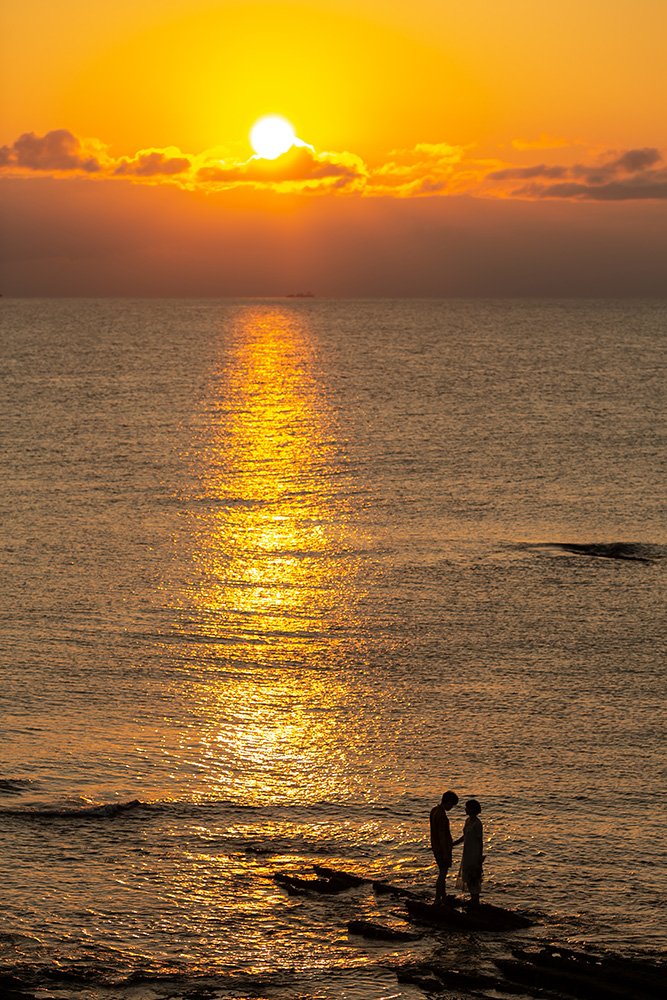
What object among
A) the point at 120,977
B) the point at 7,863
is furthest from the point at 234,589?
the point at 120,977

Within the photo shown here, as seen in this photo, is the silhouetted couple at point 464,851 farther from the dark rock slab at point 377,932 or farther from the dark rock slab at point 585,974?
the dark rock slab at point 585,974

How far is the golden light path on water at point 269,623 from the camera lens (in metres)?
29.5

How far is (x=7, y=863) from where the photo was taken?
76.4 feet

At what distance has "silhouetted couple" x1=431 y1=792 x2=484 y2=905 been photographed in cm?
2062

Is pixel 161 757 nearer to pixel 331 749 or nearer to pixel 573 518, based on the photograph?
pixel 331 749

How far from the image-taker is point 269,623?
42.7m

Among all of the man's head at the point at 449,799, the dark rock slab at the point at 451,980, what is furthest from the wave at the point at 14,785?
the dark rock slab at the point at 451,980

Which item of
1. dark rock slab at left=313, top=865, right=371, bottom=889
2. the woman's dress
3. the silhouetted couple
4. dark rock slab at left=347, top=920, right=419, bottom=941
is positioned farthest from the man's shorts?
dark rock slab at left=313, top=865, right=371, bottom=889

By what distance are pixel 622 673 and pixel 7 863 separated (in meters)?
22.0

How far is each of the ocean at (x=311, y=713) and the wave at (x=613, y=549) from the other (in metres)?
0.21

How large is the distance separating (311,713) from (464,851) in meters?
13.0

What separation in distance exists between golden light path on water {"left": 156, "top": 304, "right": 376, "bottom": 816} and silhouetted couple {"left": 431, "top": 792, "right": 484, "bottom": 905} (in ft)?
22.6

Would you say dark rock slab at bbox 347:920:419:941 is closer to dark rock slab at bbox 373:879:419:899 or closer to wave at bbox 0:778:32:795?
dark rock slab at bbox 373:879:419:899

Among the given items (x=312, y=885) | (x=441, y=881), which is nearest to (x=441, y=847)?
(x=441, y=881)
